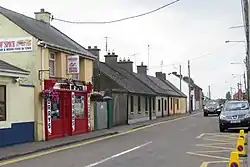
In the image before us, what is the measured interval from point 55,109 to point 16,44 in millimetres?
3899

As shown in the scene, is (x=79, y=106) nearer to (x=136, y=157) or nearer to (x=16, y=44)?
(x=16, y=44)

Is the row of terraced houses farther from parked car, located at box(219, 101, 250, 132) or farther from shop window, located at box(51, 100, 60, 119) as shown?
parked car, located at box(219, 101, 250, 132)

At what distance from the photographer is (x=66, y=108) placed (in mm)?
27359

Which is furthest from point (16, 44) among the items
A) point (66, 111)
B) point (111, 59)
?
point (111, 59)

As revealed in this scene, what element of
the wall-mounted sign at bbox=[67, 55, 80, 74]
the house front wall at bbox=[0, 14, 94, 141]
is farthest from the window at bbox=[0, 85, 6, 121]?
the wall-mounted sign at bbox=[67, 55, 80, 74]

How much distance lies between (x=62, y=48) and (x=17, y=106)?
570 centimetres

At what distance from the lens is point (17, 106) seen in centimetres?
2228

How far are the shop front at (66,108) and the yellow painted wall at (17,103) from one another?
105 cm

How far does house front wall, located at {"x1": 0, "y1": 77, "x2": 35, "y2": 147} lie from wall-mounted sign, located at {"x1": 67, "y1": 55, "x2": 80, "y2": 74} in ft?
12.8

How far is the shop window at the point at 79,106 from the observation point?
28922mm

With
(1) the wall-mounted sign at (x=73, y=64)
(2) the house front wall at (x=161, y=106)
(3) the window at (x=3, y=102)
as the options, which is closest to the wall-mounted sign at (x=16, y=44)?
(1) the wall-mounted sign at (x=73, y=64)

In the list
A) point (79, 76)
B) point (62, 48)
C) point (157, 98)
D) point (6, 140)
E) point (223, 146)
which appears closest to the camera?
point (223, 146)

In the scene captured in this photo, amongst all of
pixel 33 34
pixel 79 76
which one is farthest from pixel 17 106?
pixel 79 76

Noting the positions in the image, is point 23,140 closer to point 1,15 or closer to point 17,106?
point 17,106
